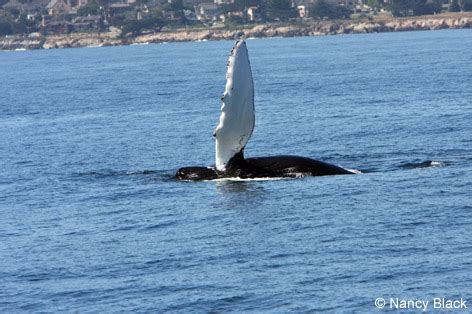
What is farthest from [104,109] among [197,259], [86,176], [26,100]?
[197,259]

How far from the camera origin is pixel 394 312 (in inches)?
862

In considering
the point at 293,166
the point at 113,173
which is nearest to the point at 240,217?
the point at 293,166

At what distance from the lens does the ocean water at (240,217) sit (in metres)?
24.0

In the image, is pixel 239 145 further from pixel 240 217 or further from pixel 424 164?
pixel 424 164

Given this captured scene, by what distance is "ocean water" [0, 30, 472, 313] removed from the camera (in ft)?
78.9

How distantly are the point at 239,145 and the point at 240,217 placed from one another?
284 centimetres

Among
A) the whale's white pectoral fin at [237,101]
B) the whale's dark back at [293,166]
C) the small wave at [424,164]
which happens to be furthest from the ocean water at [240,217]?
the whale's white pectoral fin at [237,101]

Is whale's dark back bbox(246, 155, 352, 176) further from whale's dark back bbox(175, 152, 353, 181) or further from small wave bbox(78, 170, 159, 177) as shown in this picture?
small wave bbox(78, 170, 159, 177)

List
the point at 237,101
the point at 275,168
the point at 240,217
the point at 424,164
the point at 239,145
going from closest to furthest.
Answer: the point at 240,217
the point at 237,101
the point at 239,145
the point at 275,168
the point at 424,164

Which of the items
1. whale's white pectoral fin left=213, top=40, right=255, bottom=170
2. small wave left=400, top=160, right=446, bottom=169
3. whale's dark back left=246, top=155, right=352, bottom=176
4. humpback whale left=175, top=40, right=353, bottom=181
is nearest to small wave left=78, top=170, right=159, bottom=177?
humpback whale left=175, top=40, right=353, bottom=181

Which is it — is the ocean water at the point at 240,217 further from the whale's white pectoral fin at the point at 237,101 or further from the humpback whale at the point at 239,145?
the whale's white pectoral fin at the point at 237,101

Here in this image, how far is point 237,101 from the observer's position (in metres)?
32.2

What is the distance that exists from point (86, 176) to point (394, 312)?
20319 mm

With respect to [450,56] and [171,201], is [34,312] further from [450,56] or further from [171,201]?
[450,56]
